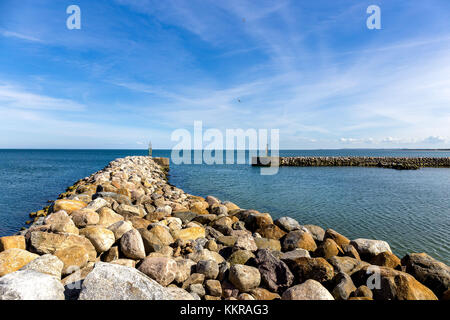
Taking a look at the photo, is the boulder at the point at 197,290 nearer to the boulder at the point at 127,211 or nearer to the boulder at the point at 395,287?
the boulder at the point at 395,287

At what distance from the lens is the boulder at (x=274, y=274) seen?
4.70m

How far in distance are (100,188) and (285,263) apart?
8390 millimetres

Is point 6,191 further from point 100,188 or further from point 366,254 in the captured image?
point 366,254

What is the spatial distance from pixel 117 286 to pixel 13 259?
2231 mm

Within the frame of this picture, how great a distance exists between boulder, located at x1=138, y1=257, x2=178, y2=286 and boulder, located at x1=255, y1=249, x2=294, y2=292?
1.85m

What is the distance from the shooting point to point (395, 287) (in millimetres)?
4324

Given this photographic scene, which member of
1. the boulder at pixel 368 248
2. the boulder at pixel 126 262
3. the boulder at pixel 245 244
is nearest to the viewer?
the boulder at pixel 126 262

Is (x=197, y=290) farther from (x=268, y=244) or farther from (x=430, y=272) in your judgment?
(x=430, y=272)

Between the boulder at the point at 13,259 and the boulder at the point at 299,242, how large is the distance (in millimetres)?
5999

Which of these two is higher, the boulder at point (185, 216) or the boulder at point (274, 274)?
the boulder at point (185, 216)

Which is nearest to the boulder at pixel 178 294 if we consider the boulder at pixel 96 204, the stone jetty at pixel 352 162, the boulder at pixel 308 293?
the boulder at pixel 308 293

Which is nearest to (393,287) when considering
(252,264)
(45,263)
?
(252,264)

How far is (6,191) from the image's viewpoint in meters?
18.4

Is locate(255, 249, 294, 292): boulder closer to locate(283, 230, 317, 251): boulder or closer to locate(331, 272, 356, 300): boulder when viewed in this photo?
locate(331, 272, 356, 300): boulder
